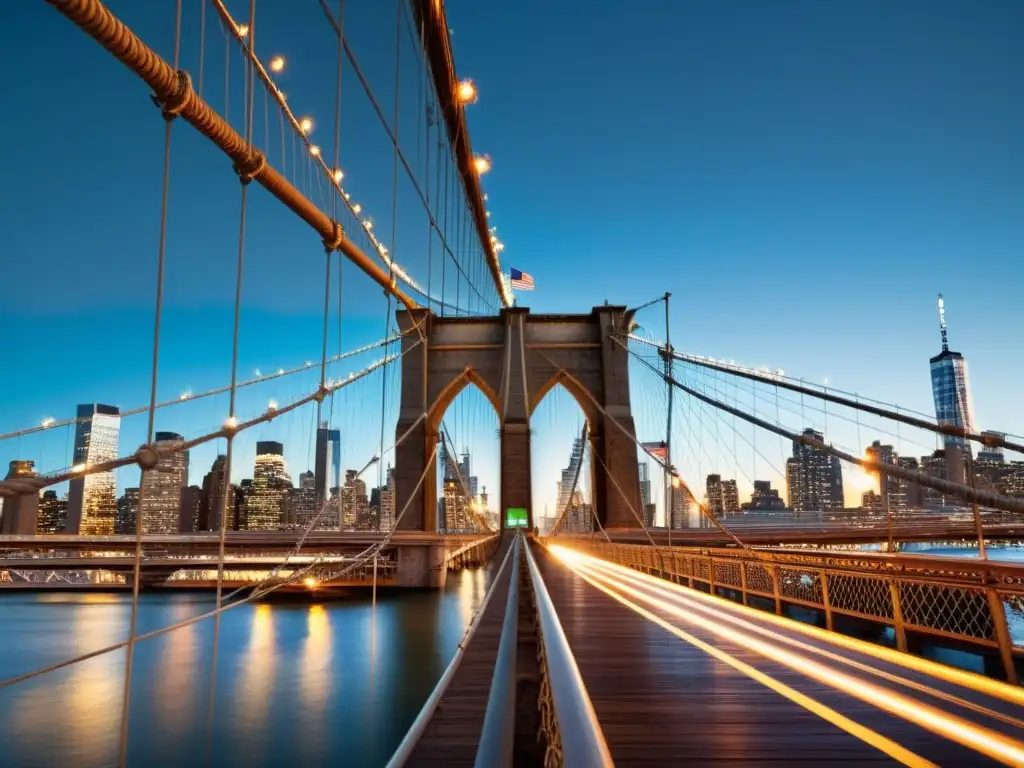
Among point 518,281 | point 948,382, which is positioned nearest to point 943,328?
point 948,382

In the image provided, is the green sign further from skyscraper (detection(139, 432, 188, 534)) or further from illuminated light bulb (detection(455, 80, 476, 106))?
illuminated light bulb (detection(455, 80, 476, 106))

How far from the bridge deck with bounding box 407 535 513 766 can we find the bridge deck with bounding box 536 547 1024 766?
22.9 inches

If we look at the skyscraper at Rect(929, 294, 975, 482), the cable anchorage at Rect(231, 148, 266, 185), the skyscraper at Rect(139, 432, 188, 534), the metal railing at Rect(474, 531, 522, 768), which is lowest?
the metal railing at Rect(474, 531, 522, 768)

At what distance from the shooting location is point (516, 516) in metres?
32.5

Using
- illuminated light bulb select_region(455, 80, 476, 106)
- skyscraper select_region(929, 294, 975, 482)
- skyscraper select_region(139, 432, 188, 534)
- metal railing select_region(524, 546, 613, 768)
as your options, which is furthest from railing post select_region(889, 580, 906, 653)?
skyscraper select_region(929, 294, 975, 482)

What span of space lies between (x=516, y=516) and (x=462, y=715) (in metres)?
29.7

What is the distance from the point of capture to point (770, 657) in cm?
425

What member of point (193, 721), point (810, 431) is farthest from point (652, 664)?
point (810, 431)

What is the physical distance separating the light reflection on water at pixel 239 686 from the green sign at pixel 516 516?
31.2ft

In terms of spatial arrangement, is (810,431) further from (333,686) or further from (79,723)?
(79,723)

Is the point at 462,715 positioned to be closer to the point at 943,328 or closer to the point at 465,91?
the point at 465,91

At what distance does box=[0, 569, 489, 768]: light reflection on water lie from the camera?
31.3 feet

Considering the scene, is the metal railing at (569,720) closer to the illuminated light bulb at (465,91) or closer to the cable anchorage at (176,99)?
the cable anchorage at (176,99)

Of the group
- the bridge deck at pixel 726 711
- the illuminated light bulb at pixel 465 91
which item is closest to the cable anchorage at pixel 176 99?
the bridge deck at pixel 726 711
